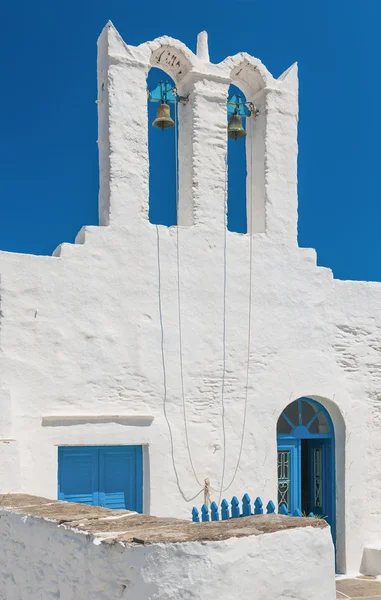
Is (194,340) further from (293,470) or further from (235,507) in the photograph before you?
(293,470)

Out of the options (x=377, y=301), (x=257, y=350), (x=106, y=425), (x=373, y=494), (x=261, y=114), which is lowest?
(x=373, y=494)

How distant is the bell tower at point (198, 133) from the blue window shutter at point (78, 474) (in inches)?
95.4

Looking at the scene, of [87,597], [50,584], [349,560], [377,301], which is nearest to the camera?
[87,597]

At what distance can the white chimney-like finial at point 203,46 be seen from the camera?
862 cm

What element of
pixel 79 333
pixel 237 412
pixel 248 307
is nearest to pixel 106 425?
pixel 79 333

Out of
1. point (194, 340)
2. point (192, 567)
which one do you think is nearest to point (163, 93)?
point (194, 340)

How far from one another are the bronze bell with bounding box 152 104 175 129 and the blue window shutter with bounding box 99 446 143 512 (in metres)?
3.70

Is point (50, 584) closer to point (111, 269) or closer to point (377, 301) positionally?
point (111, 269)

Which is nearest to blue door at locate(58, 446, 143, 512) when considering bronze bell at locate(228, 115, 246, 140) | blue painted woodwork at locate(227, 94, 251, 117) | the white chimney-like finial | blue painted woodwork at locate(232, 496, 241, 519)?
blue painted woodwork at locate(232, 496, 241, 519)

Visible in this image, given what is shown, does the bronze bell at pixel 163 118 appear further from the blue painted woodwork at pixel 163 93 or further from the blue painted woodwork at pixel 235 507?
the blue painted woodwork at pixel 235 507

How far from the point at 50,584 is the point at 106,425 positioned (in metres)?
3.38

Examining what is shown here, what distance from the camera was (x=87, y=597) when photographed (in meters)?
3.55

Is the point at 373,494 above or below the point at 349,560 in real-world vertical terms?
above

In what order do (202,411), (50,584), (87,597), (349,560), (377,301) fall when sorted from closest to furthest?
(87,597) < (50,584) < (202,411) < (349,560) < (377,301)
